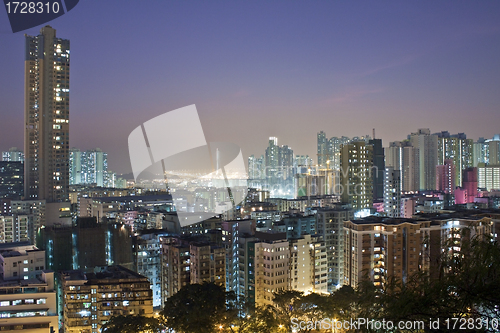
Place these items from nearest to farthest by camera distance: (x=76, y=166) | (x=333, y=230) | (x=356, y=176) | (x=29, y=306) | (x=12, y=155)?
1. (x=29, y=306)
2. (x=333, y=230)
3. (x=356, y=176)
4. (x=12, y=155)
5. (x=76, y=166)

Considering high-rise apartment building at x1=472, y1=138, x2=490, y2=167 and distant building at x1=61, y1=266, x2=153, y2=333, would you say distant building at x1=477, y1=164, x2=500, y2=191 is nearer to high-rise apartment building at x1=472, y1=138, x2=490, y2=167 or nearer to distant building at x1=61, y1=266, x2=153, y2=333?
high-rise apartment building at x1=472, y1=138, x2=490, y2=167

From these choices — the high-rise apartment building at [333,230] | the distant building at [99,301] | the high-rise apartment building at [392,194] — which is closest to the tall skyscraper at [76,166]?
the high-rise apartment building at [392,194]

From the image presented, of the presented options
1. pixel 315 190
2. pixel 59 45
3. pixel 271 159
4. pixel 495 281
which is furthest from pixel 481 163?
pixel 495 281

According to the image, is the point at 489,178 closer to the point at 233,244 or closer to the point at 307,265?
the point at 307,265

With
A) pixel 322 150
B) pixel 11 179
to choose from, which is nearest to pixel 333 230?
pixel 11 179

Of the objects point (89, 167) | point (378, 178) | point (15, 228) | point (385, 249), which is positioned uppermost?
point (89, 167)

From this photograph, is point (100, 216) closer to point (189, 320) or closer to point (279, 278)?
point (279, 278)
